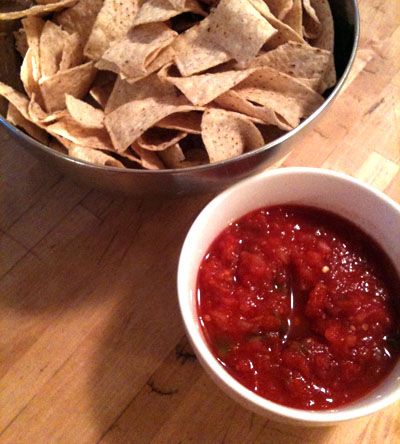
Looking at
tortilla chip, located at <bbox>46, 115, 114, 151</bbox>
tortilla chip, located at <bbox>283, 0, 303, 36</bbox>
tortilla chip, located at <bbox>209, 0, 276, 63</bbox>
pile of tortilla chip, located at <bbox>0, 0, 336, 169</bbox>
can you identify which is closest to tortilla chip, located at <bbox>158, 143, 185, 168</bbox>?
pile of tortilla chip, located at <bbox>0, 0, 336, 169</bbox>

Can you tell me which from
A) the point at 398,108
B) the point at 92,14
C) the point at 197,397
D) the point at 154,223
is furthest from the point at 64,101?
the point at 398,108

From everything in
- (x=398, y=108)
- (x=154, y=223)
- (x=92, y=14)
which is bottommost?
(x=154, y=223)

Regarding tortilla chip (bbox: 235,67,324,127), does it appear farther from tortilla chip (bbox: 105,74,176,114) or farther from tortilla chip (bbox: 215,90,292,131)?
tortilla chip (bbox: 105,74,176,114)

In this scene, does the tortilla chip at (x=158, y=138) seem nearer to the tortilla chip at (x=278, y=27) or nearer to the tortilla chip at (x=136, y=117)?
the tortilla chip at (x=136, y=117)

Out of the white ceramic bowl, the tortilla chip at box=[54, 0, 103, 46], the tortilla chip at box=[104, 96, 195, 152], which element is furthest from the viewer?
the tortilla chip at box=[54, 0, 103, 46]

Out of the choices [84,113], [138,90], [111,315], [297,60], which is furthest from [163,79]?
[111,315]

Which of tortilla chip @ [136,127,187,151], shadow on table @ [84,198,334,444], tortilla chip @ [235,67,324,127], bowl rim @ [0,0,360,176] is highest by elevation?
tortilla chip @ [235,67,324,127]

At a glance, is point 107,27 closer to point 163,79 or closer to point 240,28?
point 163,79

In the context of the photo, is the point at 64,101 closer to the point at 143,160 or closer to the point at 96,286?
the point at 143,160
